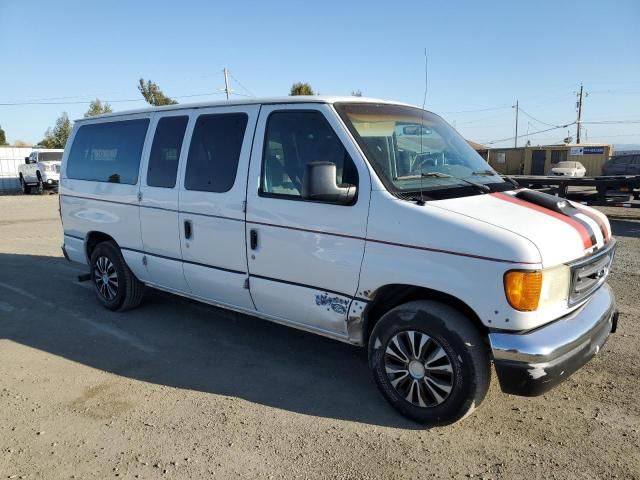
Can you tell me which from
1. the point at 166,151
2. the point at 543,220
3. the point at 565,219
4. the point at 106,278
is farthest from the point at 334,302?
the point at 106,278

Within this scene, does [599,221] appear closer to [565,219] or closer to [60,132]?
[565,219]

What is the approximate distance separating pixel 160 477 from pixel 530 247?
2.51 meters

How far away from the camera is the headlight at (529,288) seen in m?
2.79

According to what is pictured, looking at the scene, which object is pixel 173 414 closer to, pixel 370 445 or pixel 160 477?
pixel 160 477

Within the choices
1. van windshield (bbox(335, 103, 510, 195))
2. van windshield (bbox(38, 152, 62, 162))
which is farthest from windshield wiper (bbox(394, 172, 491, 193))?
van windshield (bbox(38, 152, 62, 162))

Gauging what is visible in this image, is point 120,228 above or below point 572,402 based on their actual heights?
above

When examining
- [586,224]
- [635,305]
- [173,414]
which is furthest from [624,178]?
[173,414]

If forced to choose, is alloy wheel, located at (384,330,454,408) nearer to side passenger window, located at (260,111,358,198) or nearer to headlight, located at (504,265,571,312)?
headlight, located at (504,265,571,312)

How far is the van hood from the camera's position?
115 inches

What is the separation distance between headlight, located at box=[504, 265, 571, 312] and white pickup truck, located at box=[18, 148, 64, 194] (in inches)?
970

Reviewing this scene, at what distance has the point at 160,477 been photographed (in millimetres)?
2844

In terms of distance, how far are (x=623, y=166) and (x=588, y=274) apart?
69.0ft

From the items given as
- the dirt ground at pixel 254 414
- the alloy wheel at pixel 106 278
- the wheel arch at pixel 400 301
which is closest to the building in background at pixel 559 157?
the alloy wheel at pixel 106 278

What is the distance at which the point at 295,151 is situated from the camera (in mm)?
3834
